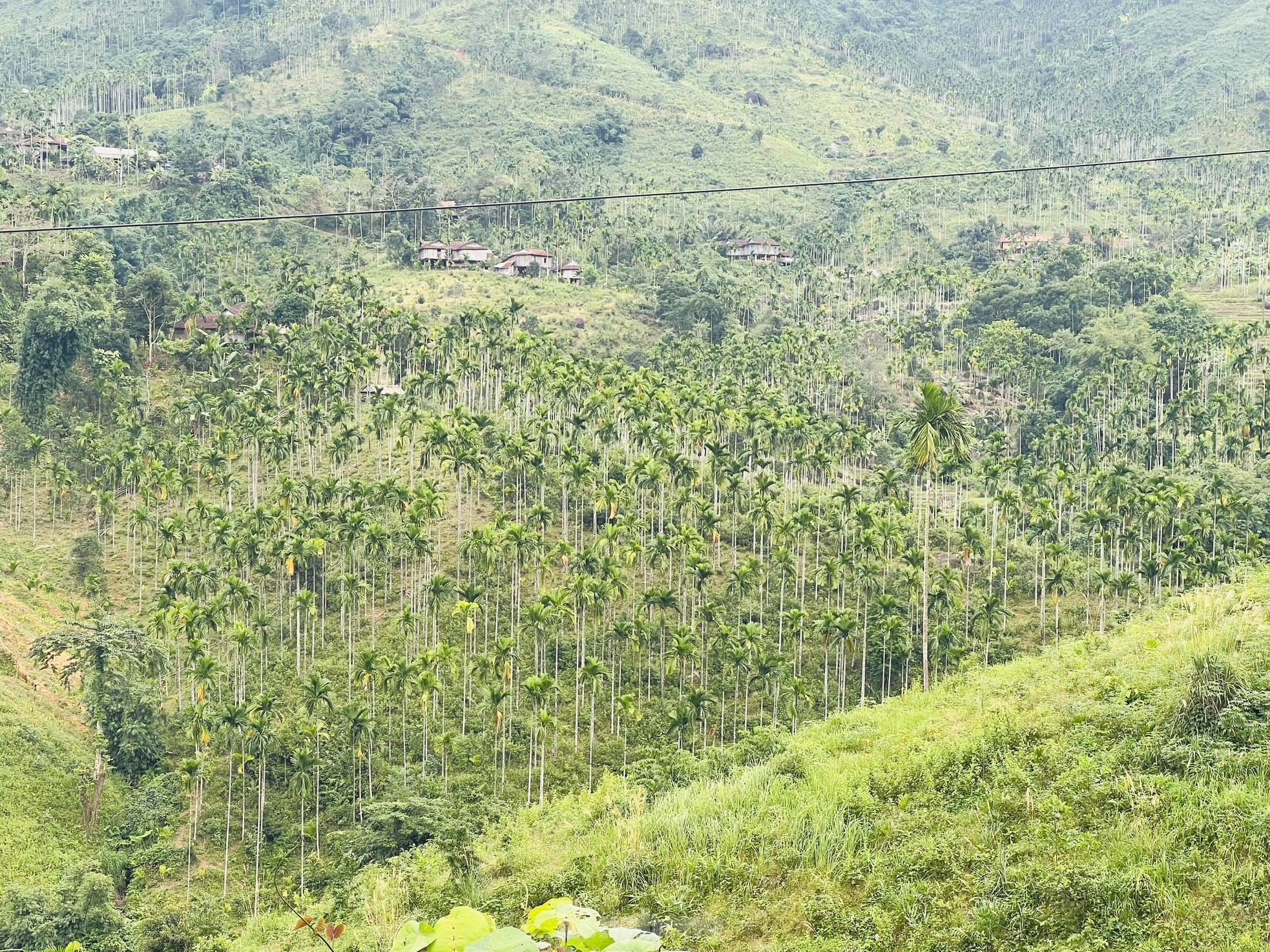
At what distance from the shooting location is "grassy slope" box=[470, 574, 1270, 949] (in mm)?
12680

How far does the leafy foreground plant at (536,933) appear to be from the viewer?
4383 millimetres

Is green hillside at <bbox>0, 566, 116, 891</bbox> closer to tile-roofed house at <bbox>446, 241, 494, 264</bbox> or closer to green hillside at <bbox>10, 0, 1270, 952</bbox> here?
green hillside at <bbox>10, 0, 1270, 952</bbox>

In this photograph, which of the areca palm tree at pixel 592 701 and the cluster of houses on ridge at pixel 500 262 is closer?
the areca palm tree at pixel 592 701

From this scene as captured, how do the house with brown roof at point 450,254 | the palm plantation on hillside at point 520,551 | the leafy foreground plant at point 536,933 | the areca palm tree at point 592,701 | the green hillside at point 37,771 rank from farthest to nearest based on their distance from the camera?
the house with brown roof at point 450,254, the areca palm tree at point 592,701, the palm plantation on hillside at point 520,551, the green hillside at point 37,771, the leafy foreground plant at point 536,933

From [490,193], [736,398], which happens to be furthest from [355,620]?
[490,193]

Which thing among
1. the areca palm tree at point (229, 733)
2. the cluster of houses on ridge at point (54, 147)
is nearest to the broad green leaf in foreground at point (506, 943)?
the areca palm tree at point (229, 733)

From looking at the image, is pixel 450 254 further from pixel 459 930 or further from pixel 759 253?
pixel 459 930

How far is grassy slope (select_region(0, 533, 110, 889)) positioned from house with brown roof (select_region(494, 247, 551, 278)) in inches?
3133

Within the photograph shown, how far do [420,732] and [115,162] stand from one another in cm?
12215

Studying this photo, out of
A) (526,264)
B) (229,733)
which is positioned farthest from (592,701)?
(526,264)

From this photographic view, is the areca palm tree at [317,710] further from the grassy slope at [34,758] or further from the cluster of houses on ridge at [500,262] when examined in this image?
the cluster of houses on ridge at [500,262]

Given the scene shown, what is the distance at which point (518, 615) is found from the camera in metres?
73.8

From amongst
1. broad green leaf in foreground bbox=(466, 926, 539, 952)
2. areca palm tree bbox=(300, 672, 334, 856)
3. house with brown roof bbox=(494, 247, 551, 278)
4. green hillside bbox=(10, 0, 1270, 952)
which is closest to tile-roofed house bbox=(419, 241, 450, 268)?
green hillside bbox=(10, 0, 1270, 952)

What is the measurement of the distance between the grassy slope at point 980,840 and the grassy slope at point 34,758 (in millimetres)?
42556
